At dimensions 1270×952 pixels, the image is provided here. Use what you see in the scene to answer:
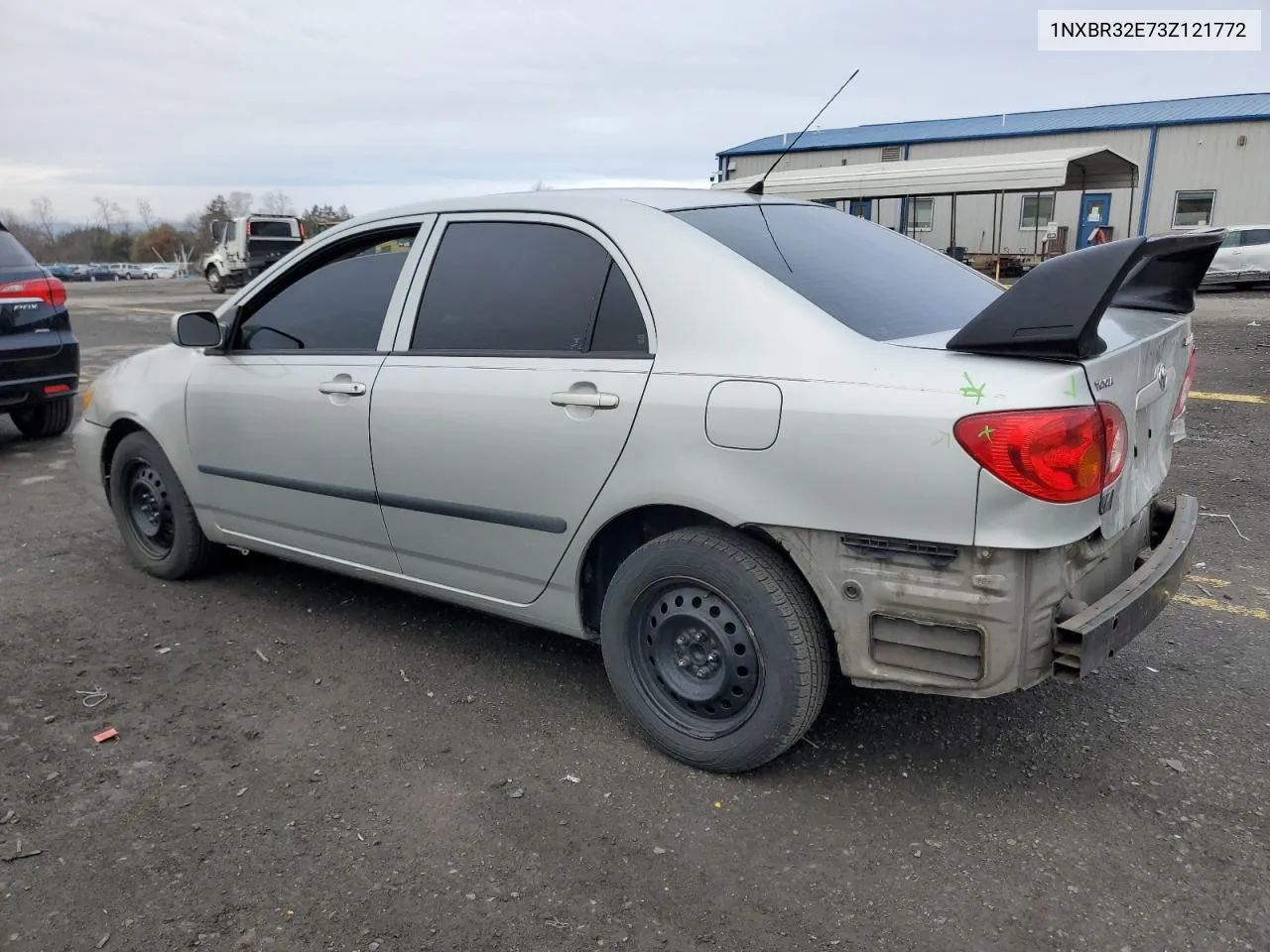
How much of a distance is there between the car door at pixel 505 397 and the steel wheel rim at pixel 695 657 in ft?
1.22

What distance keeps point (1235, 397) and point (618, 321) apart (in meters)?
7.34

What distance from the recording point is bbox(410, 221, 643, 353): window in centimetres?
296

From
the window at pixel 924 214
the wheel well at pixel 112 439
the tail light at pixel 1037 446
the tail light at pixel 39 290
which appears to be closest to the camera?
the tail light at pixel 1037 446

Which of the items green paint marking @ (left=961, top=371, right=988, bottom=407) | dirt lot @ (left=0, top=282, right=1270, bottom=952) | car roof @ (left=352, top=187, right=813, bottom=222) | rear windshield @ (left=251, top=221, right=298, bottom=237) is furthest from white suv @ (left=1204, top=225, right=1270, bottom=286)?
rear windshield @ (left=251, top=221, right=298, bottom=237)

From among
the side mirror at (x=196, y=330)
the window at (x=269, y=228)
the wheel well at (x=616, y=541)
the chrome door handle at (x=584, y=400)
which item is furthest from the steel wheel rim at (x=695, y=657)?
the window at (x=269, y=228)

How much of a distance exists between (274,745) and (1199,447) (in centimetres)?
610

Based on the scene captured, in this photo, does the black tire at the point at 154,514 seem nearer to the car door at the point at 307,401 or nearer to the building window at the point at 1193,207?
the car door at the point at 307,401

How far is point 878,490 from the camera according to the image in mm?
2346

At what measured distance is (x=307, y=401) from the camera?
142 inches

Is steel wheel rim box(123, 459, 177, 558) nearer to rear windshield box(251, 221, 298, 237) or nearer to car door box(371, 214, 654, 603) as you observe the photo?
car door box(371, 214, 654, 603)

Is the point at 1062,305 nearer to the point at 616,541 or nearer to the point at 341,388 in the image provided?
the point at 616,541

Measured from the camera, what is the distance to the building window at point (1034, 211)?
2859 cm

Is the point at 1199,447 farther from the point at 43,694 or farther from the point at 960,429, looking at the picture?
the point at 43,694

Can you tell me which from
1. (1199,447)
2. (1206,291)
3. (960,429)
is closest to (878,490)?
(960,429)
